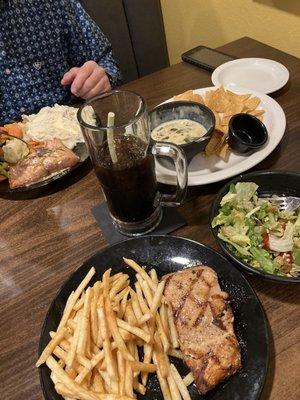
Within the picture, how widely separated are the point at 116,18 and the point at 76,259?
253 cm

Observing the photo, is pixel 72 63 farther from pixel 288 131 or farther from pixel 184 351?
pixel 184 351

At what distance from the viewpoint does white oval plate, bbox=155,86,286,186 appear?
51.4 inches

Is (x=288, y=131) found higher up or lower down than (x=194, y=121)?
lower down

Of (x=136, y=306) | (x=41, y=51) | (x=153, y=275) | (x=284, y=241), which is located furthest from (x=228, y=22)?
(x=136, y=306)

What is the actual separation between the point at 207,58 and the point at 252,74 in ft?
0.88

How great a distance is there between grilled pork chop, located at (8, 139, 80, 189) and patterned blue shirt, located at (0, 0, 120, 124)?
2.33 feet

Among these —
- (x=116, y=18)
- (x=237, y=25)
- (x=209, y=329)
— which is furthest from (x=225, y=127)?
(x=116, y=18)

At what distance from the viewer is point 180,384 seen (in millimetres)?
831

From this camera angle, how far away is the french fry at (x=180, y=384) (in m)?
0.82

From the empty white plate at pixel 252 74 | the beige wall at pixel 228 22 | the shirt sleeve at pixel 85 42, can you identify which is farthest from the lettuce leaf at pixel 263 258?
the beige wall at pixel 228 22

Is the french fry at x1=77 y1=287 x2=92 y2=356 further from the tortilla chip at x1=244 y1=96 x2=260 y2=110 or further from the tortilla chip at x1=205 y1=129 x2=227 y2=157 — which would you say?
the tortilla chip at x1=244 y1=96 x2=260 y2=110

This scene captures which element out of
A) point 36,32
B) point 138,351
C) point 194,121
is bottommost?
point 138,351

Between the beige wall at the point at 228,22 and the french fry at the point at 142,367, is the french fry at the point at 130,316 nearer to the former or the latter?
the french fry at the point at 142,367

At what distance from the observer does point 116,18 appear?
3.12 meters
